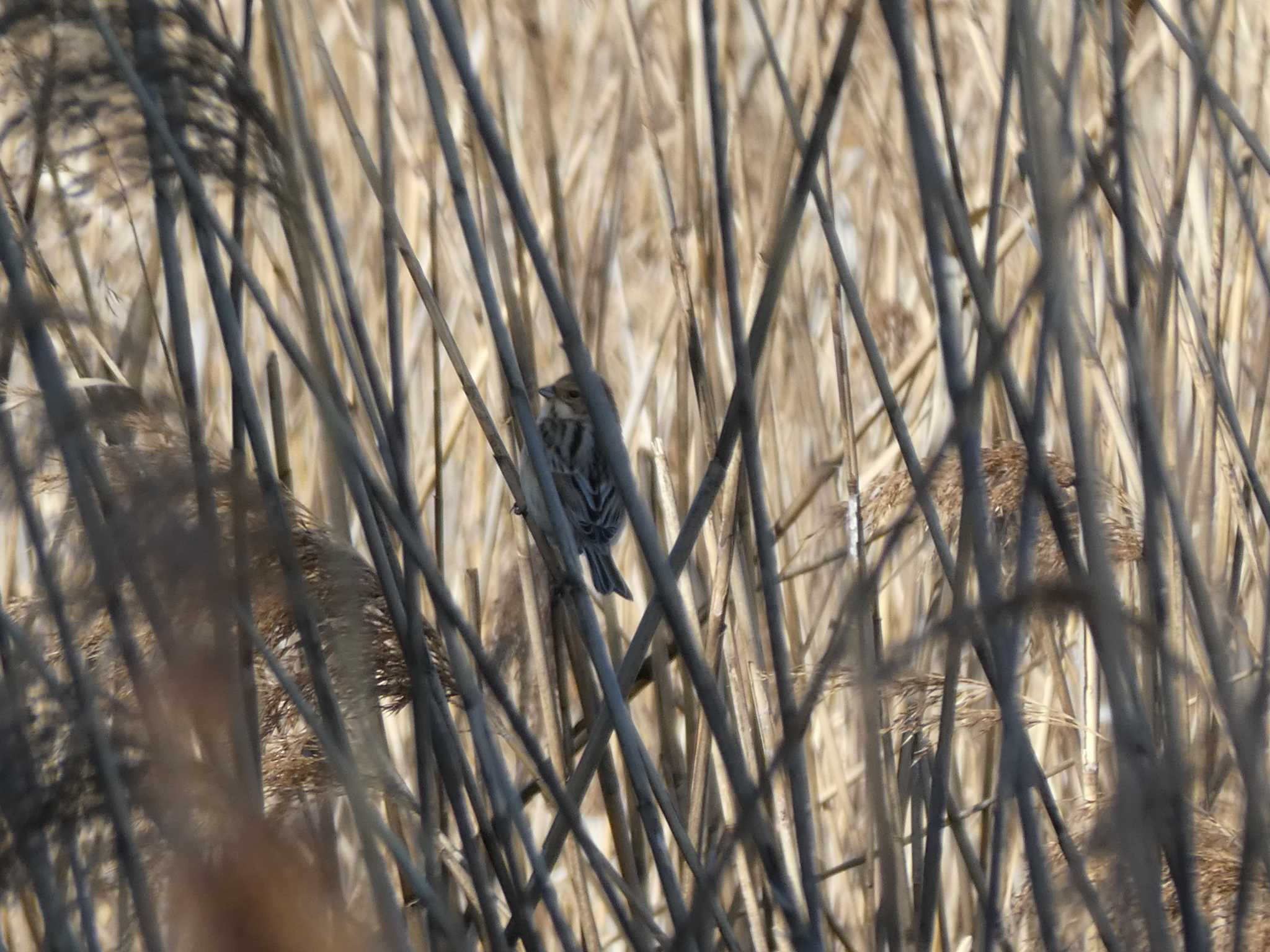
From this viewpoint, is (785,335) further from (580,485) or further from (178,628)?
(178,628)

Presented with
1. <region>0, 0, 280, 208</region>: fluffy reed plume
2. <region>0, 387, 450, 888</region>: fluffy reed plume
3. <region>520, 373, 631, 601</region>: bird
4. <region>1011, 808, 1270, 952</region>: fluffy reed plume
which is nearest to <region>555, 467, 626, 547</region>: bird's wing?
<region>520, 373, 631, 601</region>: bird

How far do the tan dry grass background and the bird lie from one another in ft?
0.44

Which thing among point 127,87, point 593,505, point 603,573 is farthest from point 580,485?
point 127,87

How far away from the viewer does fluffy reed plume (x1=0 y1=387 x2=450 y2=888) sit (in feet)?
3.15

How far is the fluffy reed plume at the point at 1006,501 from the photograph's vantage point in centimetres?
201

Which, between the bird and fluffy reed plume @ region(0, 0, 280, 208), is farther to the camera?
the bird

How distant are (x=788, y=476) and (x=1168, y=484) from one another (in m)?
1.26

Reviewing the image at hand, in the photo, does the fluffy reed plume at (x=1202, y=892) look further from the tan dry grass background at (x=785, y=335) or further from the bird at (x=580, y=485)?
the bird at (x=580, y=485)

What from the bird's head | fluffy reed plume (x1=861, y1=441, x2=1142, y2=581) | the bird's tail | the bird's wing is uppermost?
the bird's head

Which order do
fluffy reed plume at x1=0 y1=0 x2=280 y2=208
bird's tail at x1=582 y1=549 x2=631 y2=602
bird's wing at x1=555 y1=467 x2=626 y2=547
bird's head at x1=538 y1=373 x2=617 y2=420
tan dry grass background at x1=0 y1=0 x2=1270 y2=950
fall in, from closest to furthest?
fluffy reed plume at x1=0 y1=0 x2=280 y2=208 < tan dry grass background at x1=0 y1=0 x2=1270 y2=950 < bird's tail at x1=582 y1=549 x2=631 y2=602 < bird's wing at x1=555 y1=467 x2=626 y2=547 < bird's head at x1=538 y1=373 x2=617 y2=420

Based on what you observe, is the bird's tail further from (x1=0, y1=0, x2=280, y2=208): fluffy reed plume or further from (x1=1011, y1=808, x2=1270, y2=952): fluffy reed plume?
(x1=0, y1=0, x2=280, y2=208): fluffy reed plume

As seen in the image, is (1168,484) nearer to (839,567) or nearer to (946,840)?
(839,567)

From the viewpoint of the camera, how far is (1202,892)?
67.6 inches

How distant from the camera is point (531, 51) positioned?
187 cm
